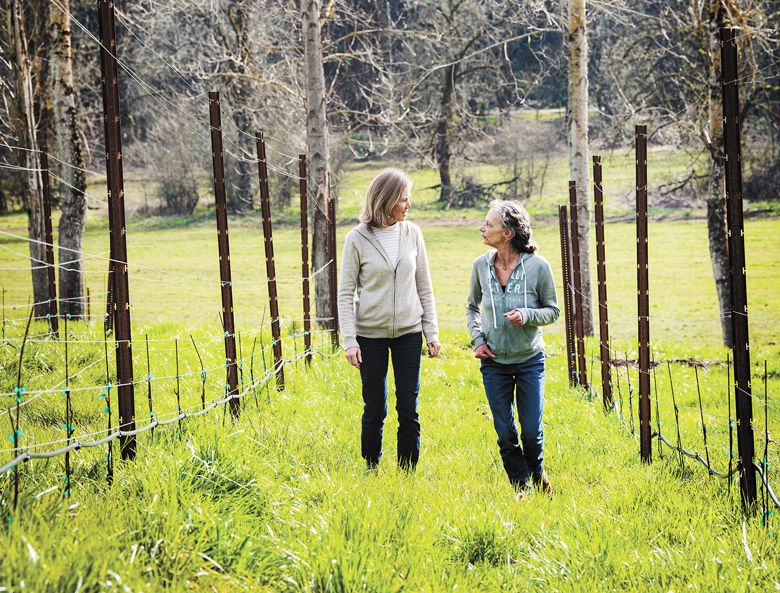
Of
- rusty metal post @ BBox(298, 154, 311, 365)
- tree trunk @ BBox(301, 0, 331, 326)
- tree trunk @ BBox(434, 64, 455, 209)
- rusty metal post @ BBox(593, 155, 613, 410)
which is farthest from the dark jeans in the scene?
tree trunk @ BBox(434, 64, 455, 209)

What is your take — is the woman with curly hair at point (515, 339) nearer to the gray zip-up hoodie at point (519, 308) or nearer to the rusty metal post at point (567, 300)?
the gray zip-up hoodie at point (519, 308)

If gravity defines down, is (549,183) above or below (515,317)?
above

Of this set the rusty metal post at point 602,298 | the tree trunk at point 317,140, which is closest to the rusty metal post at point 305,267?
the tree trunk at point 317,140

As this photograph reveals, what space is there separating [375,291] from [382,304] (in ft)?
0.33

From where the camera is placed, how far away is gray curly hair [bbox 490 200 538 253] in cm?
417

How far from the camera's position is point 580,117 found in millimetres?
11336

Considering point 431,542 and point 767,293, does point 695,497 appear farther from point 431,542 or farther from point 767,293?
point 767,293

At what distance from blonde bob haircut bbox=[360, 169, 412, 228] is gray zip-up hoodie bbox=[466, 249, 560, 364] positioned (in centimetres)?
62

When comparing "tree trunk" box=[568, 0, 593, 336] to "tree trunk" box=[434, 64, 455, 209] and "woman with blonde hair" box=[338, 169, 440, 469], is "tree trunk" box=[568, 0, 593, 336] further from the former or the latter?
"tree trunk" box=[434, 64, 455, 209]

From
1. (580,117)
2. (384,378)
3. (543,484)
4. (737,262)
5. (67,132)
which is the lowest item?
(543,484)

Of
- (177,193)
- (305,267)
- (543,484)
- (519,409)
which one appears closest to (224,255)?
(305,267)

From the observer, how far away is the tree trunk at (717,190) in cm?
1115

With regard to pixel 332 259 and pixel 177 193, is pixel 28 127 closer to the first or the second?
pixel 332 259

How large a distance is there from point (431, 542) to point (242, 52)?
39.8 feet
